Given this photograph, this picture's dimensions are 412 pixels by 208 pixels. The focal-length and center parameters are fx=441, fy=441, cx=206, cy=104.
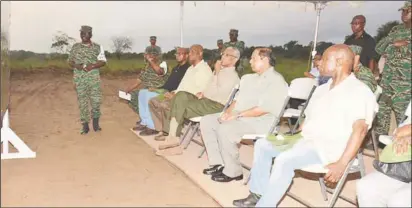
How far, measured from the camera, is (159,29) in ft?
37.3

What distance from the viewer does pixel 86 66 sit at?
17.2 ft

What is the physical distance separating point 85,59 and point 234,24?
6220 mm

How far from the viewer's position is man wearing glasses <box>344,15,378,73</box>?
15.8 feet

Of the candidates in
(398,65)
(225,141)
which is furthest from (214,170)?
(398,65)

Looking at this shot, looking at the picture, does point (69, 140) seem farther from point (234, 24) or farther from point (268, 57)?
point (234, 24)

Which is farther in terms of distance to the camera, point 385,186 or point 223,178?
point 223,178

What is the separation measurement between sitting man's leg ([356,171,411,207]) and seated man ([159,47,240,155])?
199cm

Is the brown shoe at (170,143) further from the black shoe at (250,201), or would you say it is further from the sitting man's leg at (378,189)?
the sitting man's leg at (378,189)

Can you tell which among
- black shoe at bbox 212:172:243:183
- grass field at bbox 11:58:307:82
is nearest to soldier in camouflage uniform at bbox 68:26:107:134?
black shoe at bbox 212:172:243:183

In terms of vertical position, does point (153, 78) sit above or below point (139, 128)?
above

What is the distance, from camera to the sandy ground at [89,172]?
3.17m

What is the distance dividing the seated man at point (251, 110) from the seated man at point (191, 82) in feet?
3.19

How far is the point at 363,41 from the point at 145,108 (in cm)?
268

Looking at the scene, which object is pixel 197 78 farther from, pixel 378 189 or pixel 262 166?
pixel 378 189
